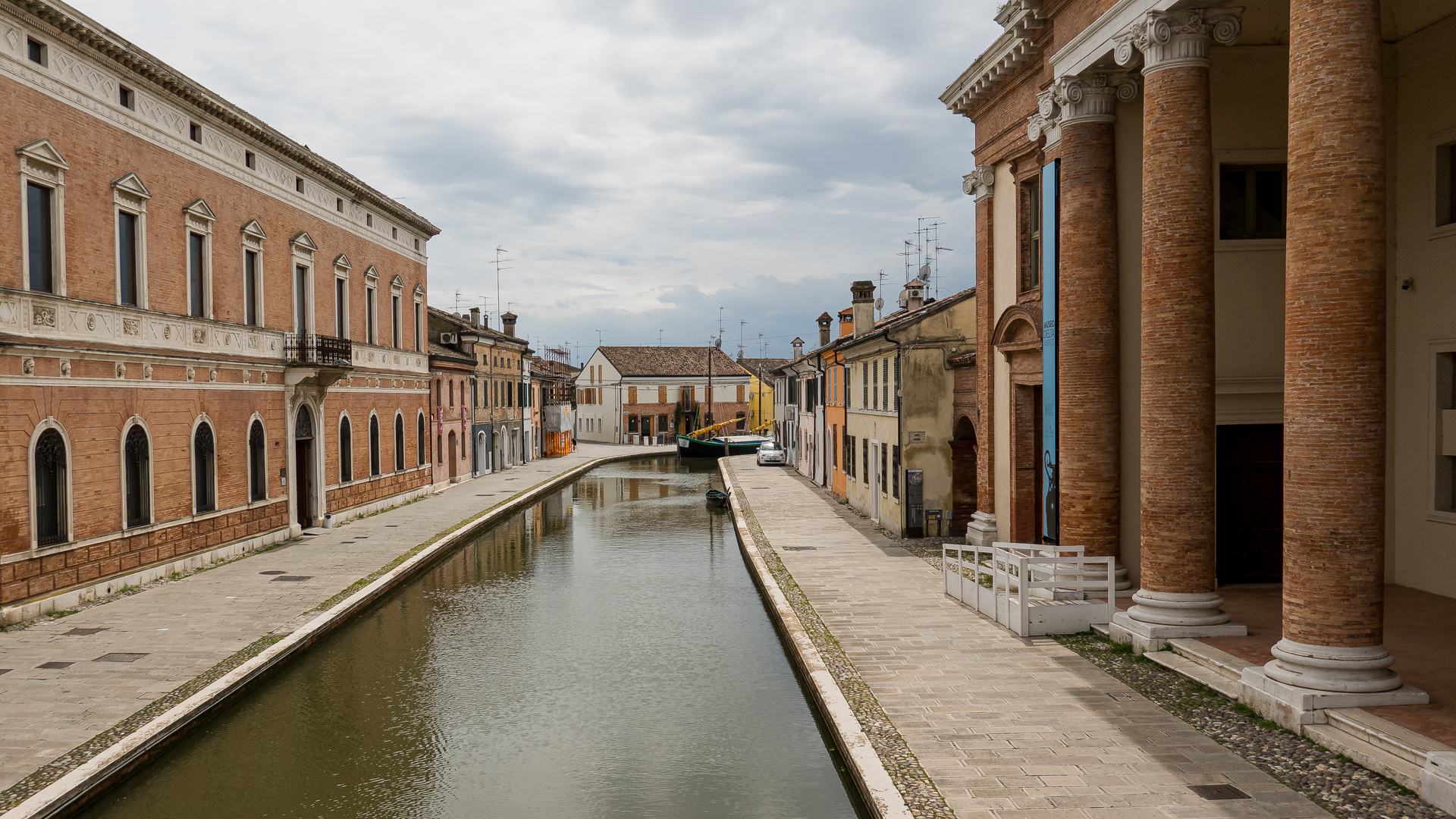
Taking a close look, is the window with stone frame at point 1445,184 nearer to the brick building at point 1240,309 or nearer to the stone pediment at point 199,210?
the brick building at point 1240,309

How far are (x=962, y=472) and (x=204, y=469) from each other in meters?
16.2

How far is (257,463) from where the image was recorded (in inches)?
844

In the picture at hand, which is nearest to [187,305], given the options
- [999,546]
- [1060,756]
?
[999,546]

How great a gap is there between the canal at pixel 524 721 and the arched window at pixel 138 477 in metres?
2.69

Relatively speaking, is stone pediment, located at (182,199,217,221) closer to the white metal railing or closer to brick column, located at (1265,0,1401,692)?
the white metal railing

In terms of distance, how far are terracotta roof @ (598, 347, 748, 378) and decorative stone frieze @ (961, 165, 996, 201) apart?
57133 mm

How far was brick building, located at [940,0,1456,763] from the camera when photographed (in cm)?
806

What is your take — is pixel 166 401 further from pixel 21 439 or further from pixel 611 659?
pixel 611 659

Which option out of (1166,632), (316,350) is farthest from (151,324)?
(1166,632)

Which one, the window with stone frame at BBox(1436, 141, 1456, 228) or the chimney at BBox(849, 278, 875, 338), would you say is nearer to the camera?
the window with stone frame at BBox(1436, 141, 1456, 228)

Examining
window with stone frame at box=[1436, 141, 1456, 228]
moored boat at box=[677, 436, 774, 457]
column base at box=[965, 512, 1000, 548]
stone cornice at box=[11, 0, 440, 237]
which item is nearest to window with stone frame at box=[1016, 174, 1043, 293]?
column base at box=[965, 512, 1000, 548]

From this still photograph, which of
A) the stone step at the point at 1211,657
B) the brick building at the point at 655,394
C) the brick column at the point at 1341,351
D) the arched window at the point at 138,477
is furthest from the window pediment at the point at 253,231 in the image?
the brick building at the point at 655,394

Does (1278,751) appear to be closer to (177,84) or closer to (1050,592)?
(1050,592)

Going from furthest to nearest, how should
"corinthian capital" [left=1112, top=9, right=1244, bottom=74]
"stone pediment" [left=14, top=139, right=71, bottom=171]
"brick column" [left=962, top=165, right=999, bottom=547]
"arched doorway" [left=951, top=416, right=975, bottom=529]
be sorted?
1. "arched doorway" [left=951, top=416, right=975, bottom=529]
2. "brick column" [left=962, top=165, right=999, bottom=547]
3. "stone pediment" [left=14, top=139, right=71, bottom=171]
4. "corinthian capital" [left=1112, top=9, right=1244, bottom=74]
